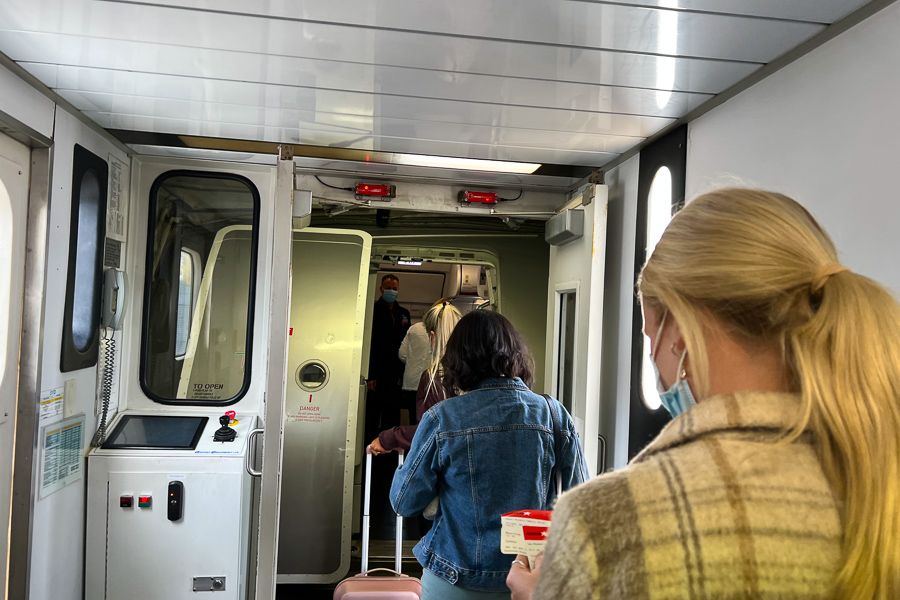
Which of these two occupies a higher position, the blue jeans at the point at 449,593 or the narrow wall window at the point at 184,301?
the narrow wall window at the point at 184,301

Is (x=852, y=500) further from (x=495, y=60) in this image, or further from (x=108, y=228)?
(x=108, y=228)

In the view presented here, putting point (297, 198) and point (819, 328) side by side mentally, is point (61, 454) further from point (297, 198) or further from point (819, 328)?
point (819, 328)

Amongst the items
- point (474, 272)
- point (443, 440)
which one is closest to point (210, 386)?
point (443, 440)

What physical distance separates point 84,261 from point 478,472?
2.05m

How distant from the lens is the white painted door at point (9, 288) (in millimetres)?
2426

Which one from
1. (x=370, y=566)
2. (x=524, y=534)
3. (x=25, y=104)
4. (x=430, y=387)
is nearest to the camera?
(x=524, y=534)

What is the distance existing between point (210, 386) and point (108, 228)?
1.01 metres

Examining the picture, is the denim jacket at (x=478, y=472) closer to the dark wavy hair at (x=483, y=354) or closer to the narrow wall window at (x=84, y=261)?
the dark wavy hair at (x=483, y=354)

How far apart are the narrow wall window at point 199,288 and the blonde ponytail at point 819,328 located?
3168 millimetres

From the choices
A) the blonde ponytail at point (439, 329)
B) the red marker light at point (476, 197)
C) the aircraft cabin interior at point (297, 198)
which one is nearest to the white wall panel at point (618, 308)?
the aircraft cabin interior at point (297, 198)

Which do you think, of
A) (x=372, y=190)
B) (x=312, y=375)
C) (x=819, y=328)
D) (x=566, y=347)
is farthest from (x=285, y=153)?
(x=819, y=328)

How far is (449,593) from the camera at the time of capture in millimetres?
2186

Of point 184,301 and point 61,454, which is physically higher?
point 184,301

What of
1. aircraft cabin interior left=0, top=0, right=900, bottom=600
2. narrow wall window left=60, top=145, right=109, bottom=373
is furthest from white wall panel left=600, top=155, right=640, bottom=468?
narrow wall window left=60, top=145, right=109, bottom=373
